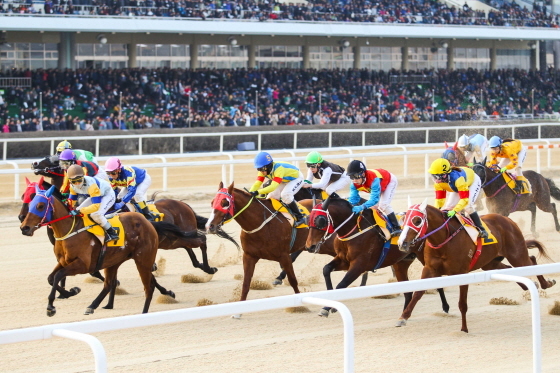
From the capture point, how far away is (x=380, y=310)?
6.64 metres

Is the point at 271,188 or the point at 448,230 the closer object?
the point at 448,230

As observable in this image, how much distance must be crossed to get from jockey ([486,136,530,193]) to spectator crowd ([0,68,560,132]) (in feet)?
35.1

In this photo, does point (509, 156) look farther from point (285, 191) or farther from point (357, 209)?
point (357, 209)

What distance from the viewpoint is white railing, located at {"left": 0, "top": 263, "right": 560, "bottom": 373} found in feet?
9.39

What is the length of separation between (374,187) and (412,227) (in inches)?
30.5

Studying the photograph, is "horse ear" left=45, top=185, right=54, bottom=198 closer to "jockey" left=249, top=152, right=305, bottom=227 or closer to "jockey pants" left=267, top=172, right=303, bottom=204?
"jockey" left=249, top=152, right=305, bottom=227

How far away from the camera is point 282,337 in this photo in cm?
567

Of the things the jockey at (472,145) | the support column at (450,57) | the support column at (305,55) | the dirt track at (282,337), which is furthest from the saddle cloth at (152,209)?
the support column at (450,57)

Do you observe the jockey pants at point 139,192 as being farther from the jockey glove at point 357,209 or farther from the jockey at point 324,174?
the jockey glove at point 357,209

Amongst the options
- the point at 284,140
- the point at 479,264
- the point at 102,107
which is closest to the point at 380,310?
the point at 479,264

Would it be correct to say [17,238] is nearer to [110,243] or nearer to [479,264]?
[110,243]

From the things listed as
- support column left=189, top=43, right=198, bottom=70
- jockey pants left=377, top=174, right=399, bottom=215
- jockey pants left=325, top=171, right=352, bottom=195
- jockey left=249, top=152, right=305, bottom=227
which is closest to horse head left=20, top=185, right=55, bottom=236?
jockey left=249, top=152, right=305, bottom=227

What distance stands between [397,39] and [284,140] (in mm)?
11997

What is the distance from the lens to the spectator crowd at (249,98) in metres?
20.0
